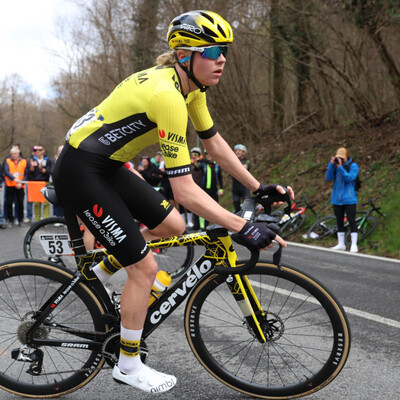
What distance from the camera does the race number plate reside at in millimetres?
3716

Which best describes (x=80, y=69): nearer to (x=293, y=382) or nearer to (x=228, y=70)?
(x=228, y=70)

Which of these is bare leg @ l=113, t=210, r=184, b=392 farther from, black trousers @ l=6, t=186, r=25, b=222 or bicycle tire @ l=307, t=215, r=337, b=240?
black trousers @ l=6, t=186, r=25, b=222

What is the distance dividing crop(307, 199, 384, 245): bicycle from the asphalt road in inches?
132

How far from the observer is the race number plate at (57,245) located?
3716 mm

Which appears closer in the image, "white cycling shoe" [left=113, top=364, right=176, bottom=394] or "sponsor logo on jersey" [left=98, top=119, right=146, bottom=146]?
"sponsor logo on jersey" [left=98, top=119, right=146, bottom=146]

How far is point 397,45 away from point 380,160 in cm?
351

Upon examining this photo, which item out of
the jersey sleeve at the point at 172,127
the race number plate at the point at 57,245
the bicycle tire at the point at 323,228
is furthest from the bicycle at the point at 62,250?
the bicycle tire at the point at 323,228

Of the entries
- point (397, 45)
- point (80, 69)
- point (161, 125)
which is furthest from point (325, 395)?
point (80, 69)

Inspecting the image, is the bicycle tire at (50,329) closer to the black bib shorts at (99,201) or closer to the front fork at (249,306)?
the black bib shorts at (99,201)

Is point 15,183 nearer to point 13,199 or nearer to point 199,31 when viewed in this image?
point 13,199

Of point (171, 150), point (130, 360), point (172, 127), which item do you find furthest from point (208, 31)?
point (130, 360)

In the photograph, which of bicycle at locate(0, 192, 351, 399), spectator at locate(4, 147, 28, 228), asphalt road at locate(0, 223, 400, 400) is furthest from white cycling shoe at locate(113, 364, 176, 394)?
spectator at locate(4, 147, 28, 228)

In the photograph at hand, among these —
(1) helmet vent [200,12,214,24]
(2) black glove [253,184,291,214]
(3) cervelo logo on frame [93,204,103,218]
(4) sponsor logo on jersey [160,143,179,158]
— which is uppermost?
(1) helmet vent [200,12,214,24]

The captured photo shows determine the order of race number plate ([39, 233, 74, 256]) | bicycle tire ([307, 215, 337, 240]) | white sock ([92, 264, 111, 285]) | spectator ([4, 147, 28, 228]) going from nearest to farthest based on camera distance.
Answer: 1. white sock ([92, 264, 111, 285])
2. race number plate ([39, 233, 74, 256])
3. bicycle tire ([307, 215, 337, 240])
4. spectator ([4, 147, 28, 228])
